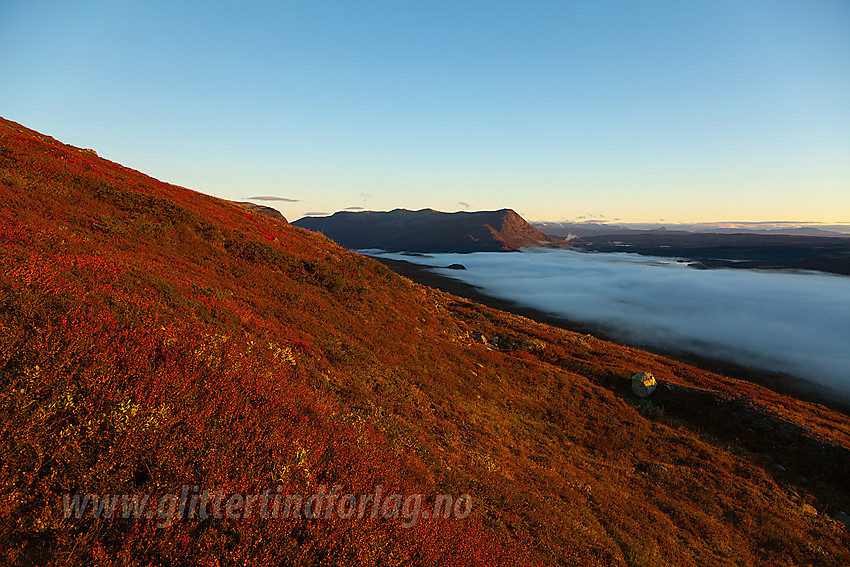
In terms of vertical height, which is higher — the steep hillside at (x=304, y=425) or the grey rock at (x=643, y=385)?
the steep hillside at (x=304, y=425)

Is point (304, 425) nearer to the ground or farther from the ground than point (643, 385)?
farther from the ground

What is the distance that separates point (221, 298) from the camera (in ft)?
43.6

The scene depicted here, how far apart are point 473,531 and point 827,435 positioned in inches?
1108

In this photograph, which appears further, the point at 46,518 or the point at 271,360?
the point at 271,360

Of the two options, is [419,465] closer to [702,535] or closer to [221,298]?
[221,298]

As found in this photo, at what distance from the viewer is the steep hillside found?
13.8 feet

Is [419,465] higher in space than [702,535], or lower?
higher

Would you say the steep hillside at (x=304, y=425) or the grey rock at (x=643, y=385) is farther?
the grey rock at (x=643, y=385)

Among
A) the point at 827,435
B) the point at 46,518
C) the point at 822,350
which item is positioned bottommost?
the point at 822,350

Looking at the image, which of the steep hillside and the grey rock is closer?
the steep hillside

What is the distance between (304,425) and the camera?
6.43m

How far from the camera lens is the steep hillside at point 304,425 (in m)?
4.19

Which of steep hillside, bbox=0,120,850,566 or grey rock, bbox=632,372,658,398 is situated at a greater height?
steep hillside, bbox=0,120,850,566

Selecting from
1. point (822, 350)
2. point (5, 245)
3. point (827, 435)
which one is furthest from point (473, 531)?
point (822, 350)
